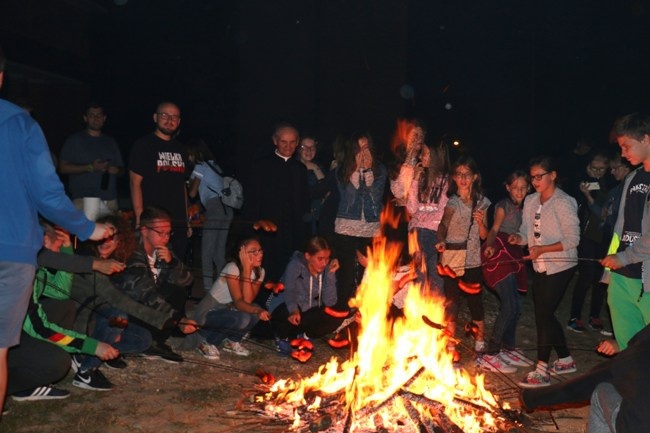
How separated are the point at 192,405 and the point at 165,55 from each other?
568 inches

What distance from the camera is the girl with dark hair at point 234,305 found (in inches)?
271

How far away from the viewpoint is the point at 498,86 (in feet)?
43.7

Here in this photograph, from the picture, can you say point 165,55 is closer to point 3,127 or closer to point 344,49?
point 344,49

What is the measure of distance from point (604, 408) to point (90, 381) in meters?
4.03

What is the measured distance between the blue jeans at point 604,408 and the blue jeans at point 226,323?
392 centimetres

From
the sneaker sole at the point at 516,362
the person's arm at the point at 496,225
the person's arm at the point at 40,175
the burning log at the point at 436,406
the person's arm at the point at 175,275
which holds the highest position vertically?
the person's arm at the point at 40,175

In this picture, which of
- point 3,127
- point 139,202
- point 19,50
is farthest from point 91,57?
point 3,127

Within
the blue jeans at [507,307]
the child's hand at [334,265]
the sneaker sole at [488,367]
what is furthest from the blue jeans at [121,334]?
the blue jeans at [507,307]

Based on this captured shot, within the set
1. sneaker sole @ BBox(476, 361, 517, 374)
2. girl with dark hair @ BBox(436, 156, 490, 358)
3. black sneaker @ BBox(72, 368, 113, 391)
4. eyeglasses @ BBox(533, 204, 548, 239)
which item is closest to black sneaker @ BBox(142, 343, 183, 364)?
black sneaker @ BBox(72, 368, 113, 391)

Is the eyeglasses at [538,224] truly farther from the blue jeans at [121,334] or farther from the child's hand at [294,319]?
the blue jeans at [121,334]

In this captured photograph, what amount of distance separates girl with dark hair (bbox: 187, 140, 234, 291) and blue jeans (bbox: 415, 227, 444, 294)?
2683 millimetres

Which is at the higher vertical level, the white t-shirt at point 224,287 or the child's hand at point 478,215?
the child's hand at point 478,215

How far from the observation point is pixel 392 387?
5.04 meters

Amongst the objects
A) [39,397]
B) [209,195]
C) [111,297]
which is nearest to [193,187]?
[209,195]
